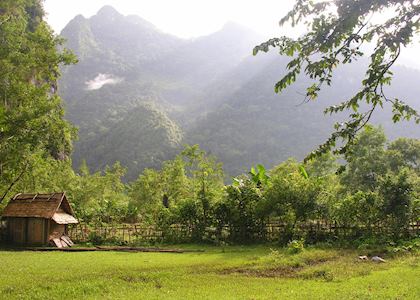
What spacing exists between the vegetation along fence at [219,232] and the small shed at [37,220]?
6.41ft

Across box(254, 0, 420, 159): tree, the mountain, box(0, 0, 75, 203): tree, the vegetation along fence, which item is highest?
the mountain

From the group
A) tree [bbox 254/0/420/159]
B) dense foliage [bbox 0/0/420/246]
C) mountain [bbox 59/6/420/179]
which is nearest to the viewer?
tree [bbox 254/0/420/159]

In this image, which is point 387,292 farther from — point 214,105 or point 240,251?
point 214,105

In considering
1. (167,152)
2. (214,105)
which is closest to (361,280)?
(167,152)

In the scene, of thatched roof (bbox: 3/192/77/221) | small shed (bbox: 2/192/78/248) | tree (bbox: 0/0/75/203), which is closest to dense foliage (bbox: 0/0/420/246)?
tree (bbox: 0/0/75/203)

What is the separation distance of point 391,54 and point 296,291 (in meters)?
8.53

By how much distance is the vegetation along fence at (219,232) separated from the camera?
25.7 m

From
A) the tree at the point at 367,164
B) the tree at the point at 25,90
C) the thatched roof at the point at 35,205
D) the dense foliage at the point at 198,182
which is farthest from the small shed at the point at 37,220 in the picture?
the tree at the point at 367,164

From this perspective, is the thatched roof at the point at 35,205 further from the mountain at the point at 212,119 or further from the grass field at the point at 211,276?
the mountain at the point at 212,119

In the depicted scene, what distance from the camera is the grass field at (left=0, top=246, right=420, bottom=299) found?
12.7m

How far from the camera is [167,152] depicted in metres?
108

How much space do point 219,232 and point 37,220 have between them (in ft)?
42.4

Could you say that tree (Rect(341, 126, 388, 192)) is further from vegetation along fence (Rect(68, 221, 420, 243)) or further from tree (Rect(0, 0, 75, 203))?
tree (Rect(0, 0, 75, 203))

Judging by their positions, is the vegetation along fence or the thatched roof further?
the thatched roof
